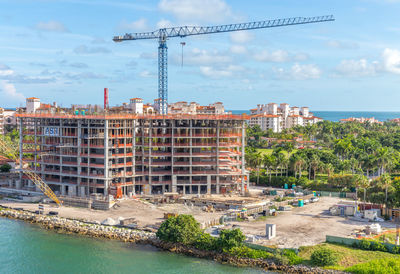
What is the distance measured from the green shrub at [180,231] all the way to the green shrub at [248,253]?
7340mm

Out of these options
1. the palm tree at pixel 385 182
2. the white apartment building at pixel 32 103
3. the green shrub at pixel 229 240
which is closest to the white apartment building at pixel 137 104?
the white apartment building at pixel 32 103

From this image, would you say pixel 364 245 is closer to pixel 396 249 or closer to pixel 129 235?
pixel 396 249

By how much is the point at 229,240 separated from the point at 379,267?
21.4 m

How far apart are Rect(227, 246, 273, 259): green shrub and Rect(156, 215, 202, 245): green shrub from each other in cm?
734

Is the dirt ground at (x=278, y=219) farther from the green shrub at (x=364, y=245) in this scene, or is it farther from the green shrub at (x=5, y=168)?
the green shrub at (x=5, y=168)

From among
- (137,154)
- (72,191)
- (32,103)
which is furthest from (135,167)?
(32,103)

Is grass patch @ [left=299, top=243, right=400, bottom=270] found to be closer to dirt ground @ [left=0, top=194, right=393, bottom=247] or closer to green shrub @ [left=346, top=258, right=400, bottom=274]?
green shrub @ [left=346, top=258, right=400, bottom=274]

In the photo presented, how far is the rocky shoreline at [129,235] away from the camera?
65812 millimetres

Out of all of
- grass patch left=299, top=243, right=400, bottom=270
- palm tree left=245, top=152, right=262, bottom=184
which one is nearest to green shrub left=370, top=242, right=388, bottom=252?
grass patch left=299, top=243, right=400, bottom=270

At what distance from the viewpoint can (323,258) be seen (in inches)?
2515

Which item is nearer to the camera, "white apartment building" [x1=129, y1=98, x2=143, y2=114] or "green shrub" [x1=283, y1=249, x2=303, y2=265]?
"green shrub" [x1=283, y1=249, x2=303, y2=265]

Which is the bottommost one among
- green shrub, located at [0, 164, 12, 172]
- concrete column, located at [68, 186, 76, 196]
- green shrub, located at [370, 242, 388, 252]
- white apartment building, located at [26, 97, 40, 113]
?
green shrub, located at [370, 242, 388, 252]

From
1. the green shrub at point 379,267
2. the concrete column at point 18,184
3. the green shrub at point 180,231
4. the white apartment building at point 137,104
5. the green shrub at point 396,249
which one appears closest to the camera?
the green shrub at point 379,267

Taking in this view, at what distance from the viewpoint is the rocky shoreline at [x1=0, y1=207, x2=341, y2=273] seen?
65.8 m
